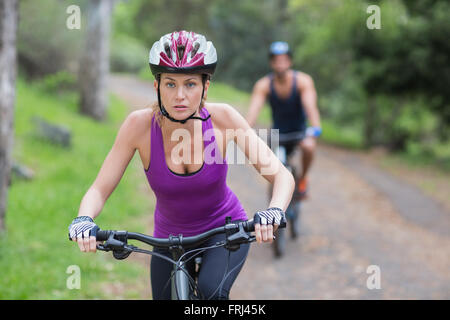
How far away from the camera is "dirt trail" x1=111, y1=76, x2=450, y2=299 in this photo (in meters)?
6.08

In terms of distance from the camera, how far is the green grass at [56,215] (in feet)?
17.4

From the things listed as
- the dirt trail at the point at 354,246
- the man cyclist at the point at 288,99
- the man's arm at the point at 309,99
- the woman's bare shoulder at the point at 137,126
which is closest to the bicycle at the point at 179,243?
the woman's bare shoulder at the point at 137,126

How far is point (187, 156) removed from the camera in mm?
2959

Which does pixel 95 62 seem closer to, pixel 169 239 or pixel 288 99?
pixel 288 99

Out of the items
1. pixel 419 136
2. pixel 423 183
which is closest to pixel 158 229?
pixel 423 183

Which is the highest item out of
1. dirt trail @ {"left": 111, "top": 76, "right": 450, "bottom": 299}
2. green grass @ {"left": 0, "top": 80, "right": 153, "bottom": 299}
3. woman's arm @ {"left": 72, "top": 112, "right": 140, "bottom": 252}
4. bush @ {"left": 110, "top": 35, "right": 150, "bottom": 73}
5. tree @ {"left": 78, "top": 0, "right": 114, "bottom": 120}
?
bush @ {"left": 110, "top": 35, "right": 150, "bottom": 73}

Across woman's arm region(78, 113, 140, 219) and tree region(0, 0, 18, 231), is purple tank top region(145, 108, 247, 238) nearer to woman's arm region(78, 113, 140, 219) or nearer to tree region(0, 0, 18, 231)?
woman's arm region(78, 113, 140, 219)

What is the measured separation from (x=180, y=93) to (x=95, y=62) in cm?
1280

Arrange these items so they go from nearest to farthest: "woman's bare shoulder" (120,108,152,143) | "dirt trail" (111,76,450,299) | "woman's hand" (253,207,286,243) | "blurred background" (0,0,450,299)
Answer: "woman's hand" (253,207,286,243)
"woman's bare shoulder" (120,108,152,143)
"blurred background" (0,0,450,299)
"dirt trail" (111,76,450,299)

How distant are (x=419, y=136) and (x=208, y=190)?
1881cm

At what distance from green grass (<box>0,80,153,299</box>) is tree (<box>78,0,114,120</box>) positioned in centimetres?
203

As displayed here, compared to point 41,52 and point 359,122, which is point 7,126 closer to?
point 41,52

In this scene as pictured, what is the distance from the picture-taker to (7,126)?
5.94 meters

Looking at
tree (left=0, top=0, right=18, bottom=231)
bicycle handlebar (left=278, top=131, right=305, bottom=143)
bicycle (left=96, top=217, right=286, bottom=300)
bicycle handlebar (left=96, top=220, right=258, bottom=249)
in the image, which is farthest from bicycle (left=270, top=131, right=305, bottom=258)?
bicycle handlebar (left=96, top=220, right=258, bottom=249)
